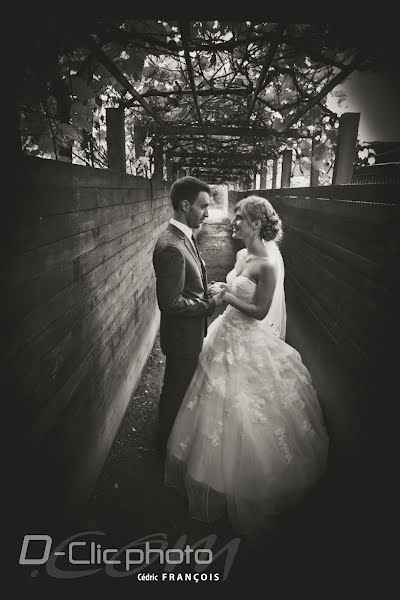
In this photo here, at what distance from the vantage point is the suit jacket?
2.52 m

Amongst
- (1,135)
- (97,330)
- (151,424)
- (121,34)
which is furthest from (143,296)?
(1,135)

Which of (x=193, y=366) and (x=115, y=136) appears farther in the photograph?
(x=115, y=136)

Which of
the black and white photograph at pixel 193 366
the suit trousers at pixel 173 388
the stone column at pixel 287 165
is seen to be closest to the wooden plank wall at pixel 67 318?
the black and white photograph at pixel 193 366

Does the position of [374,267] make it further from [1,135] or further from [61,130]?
[61,130]

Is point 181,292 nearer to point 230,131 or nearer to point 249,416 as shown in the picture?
point 249,416

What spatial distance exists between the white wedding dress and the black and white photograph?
15 mm

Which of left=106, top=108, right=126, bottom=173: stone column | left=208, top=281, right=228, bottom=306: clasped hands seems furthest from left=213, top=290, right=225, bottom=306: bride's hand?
left=106, top=108, right=126, bottom=173: stone column

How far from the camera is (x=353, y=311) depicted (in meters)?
2.51

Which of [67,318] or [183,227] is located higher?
[183,227]

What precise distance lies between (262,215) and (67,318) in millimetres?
1834

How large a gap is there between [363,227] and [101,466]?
307 cm

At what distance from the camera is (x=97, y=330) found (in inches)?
107
